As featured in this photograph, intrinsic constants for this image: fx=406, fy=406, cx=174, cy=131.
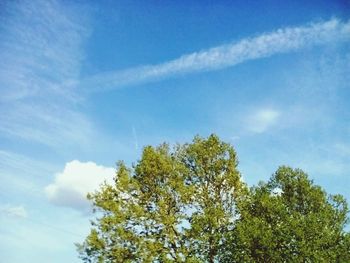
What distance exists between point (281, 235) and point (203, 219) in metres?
8.26

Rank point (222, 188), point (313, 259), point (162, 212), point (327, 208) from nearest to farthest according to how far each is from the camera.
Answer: point (313, 259) < point (162, 212) < point (222, 188) < point (327, 208)

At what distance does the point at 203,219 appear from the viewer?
4284cm

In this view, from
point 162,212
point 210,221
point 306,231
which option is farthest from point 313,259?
point 162,212

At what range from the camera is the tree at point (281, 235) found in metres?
41.0

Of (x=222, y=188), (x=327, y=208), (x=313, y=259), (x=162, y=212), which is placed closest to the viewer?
(x=313, y=259)

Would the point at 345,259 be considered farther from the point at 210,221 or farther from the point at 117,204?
the point at 117,204

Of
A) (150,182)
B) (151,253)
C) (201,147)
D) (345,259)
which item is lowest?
(151,253)

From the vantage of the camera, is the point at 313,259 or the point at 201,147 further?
the point at 201,147

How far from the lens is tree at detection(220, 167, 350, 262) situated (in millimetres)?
41031

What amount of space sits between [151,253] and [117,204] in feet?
20.7

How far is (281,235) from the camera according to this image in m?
42.4

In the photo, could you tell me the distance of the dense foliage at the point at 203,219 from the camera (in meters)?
41.5

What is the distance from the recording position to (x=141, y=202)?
44656mm

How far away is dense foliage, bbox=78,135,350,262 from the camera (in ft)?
136
